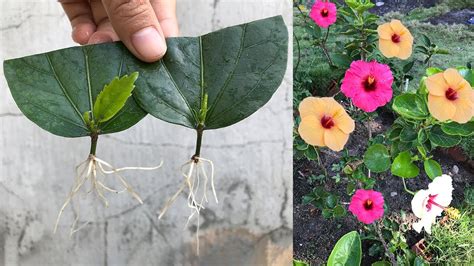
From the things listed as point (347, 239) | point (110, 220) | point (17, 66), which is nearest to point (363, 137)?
point (347, 239)

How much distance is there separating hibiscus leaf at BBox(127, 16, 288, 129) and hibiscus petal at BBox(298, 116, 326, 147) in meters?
0.36

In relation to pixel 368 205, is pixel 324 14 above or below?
above

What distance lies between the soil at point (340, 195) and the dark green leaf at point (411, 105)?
0.52m

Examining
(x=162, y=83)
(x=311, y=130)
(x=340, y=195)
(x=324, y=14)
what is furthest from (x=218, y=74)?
(x=340, y=195)

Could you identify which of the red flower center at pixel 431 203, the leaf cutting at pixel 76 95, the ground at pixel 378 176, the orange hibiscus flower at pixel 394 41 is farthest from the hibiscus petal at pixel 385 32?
the leaf cutting at pixel 76 95

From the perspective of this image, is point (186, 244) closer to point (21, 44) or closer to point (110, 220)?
point (110, 220)

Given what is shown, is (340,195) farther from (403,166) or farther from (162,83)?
(162,83)

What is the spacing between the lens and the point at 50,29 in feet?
3.63

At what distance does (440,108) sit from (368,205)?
0.89ft

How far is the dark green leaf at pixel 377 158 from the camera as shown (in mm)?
1142

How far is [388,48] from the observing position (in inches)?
47.1

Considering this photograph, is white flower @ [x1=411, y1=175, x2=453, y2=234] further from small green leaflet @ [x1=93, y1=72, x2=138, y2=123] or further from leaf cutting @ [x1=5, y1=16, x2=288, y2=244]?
small green leaflet @ [x1=93, y1=72, x2=138, y2=123]

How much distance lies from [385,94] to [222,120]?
0.51 meters

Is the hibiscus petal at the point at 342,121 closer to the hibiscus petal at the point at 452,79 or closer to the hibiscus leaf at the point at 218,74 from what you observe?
the hibiscus petal at the point at 452,79
